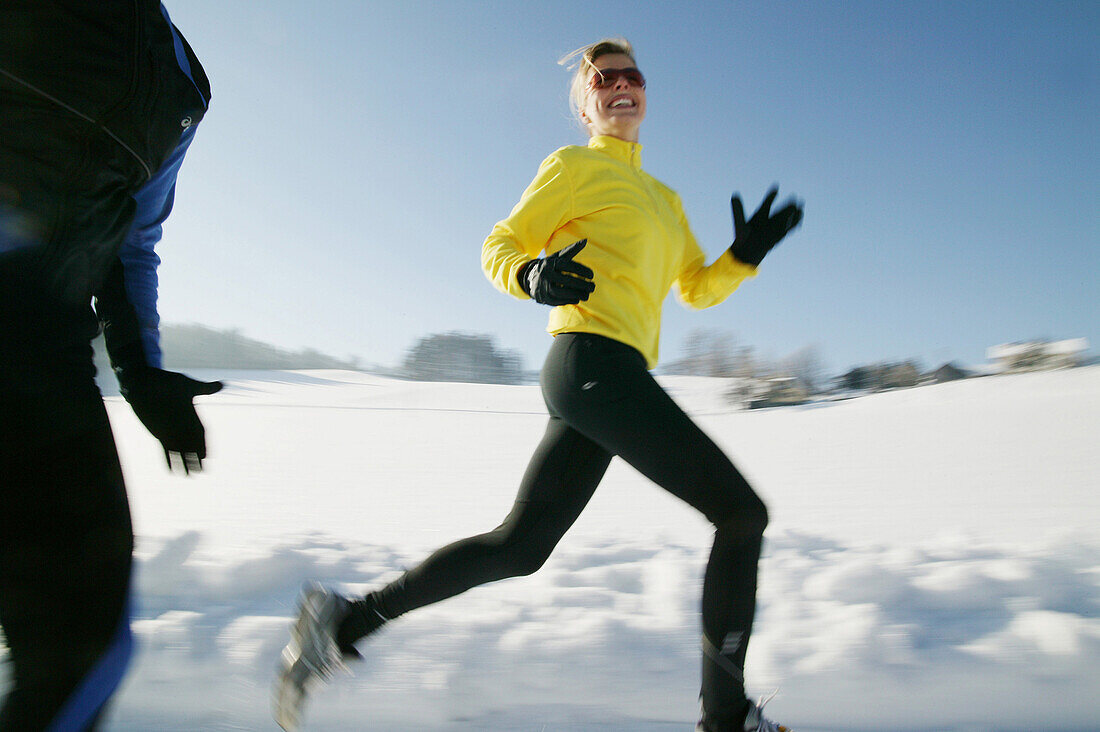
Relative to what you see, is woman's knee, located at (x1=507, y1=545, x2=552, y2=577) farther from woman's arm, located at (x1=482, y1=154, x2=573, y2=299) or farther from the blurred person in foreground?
the blurred person in foreground

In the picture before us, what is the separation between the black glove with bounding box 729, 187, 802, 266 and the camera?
1.73 meters

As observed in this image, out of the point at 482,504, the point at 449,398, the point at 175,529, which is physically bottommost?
the point at 175,529

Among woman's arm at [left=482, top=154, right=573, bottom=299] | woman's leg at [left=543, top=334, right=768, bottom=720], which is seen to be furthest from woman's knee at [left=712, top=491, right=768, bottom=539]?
woman's arm at [left=482, top=154, right=573, bottom=299]

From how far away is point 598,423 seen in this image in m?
1.29

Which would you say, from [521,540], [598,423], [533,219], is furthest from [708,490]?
[533,219]

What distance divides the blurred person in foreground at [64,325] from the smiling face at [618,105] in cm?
100

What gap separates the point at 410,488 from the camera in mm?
4395

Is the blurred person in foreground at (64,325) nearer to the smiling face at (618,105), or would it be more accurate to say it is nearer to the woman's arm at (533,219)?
the woman's arm at (533,219)

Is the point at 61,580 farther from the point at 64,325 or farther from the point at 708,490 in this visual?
the point at 708,490

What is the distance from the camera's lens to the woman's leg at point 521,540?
4.49 ft

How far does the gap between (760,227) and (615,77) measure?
1.75 ft

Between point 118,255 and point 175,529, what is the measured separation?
2.18m

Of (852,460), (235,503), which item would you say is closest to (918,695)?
(235,503)

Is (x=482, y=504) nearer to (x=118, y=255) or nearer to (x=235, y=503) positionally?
(x=235, y=503)
